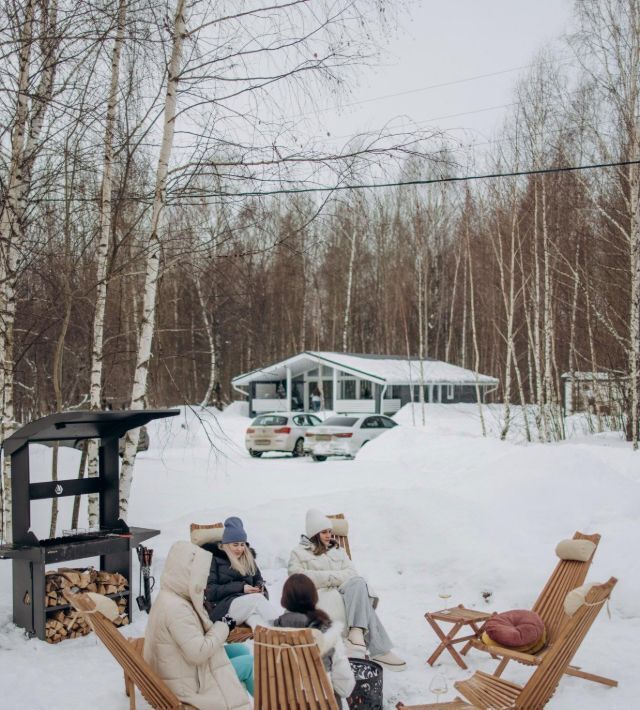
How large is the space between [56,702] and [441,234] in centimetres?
3973

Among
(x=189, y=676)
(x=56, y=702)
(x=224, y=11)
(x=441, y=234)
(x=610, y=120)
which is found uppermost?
(x=441, y=234)

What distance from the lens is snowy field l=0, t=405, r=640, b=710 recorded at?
546 cm

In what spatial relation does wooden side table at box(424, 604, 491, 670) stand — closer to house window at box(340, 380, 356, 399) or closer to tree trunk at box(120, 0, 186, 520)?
tree trunk at box(120, 0, 186, 520)

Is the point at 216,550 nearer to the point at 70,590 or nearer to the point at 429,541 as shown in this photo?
the point at 70,590

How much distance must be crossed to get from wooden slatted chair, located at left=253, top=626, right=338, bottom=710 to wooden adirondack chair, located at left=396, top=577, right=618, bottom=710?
1.16m

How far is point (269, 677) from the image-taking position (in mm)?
3678

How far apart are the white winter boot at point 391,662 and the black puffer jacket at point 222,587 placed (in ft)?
3.78

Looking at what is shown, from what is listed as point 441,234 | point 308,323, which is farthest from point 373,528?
point 308,323

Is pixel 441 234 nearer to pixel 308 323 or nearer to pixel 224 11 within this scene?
pixel 308 323

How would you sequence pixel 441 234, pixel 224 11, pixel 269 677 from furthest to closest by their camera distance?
1. pixel 441 234
2. pixel 224 11
3. pixel 269 677

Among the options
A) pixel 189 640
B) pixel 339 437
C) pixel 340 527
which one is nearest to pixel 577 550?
pixel 340 527

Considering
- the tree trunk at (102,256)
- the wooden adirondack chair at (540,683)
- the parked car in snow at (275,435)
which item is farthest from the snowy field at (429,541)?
the parked car in snow at (275,435)

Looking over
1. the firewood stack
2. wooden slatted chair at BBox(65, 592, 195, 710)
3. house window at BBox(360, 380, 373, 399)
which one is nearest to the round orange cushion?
wooden slatted chair at BBox(65, 592, 195, 710)

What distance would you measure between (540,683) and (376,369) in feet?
93.2
